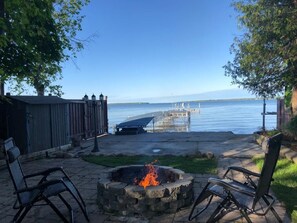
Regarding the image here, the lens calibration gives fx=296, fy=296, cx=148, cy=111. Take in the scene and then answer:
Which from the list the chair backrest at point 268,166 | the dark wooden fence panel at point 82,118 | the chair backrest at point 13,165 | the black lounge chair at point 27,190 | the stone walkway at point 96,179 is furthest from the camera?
the dark wooden fence panel at point 82,118

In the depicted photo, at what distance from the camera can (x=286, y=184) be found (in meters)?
4.97

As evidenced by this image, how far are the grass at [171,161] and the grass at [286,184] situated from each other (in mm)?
1179

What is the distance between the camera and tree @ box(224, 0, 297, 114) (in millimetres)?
8008

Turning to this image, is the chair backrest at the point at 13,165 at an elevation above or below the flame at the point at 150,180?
above

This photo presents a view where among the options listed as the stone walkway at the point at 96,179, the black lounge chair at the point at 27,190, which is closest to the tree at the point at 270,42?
the stone walkway at the point at 96,179

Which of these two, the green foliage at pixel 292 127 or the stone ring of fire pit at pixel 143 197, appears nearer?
the stone ring of fire pit at pixel 143 197

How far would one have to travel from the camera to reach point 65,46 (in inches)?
376

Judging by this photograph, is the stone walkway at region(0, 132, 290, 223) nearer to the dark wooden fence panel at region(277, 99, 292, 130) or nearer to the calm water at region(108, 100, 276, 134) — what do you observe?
the dark wooden fence panel at region(277, 99, 292, 130)

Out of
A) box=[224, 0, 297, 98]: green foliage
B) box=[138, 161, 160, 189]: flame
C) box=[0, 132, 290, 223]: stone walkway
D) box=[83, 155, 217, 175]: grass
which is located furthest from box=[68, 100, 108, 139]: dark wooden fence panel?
box=[138, 161, 160, 189]: flame

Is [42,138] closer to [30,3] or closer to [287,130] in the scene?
[30,3]

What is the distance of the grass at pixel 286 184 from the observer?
4.08m

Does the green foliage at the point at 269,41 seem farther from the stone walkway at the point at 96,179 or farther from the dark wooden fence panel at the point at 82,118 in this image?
the dark wooden fence panel at the point at 82,118

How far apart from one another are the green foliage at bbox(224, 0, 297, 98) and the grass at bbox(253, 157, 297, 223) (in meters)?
3.35

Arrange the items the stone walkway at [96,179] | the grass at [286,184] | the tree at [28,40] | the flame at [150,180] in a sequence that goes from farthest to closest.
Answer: the tree at [28,40]
the grass at [286,184]
the flame at [150,180]
the stone walkway at [96,179]
